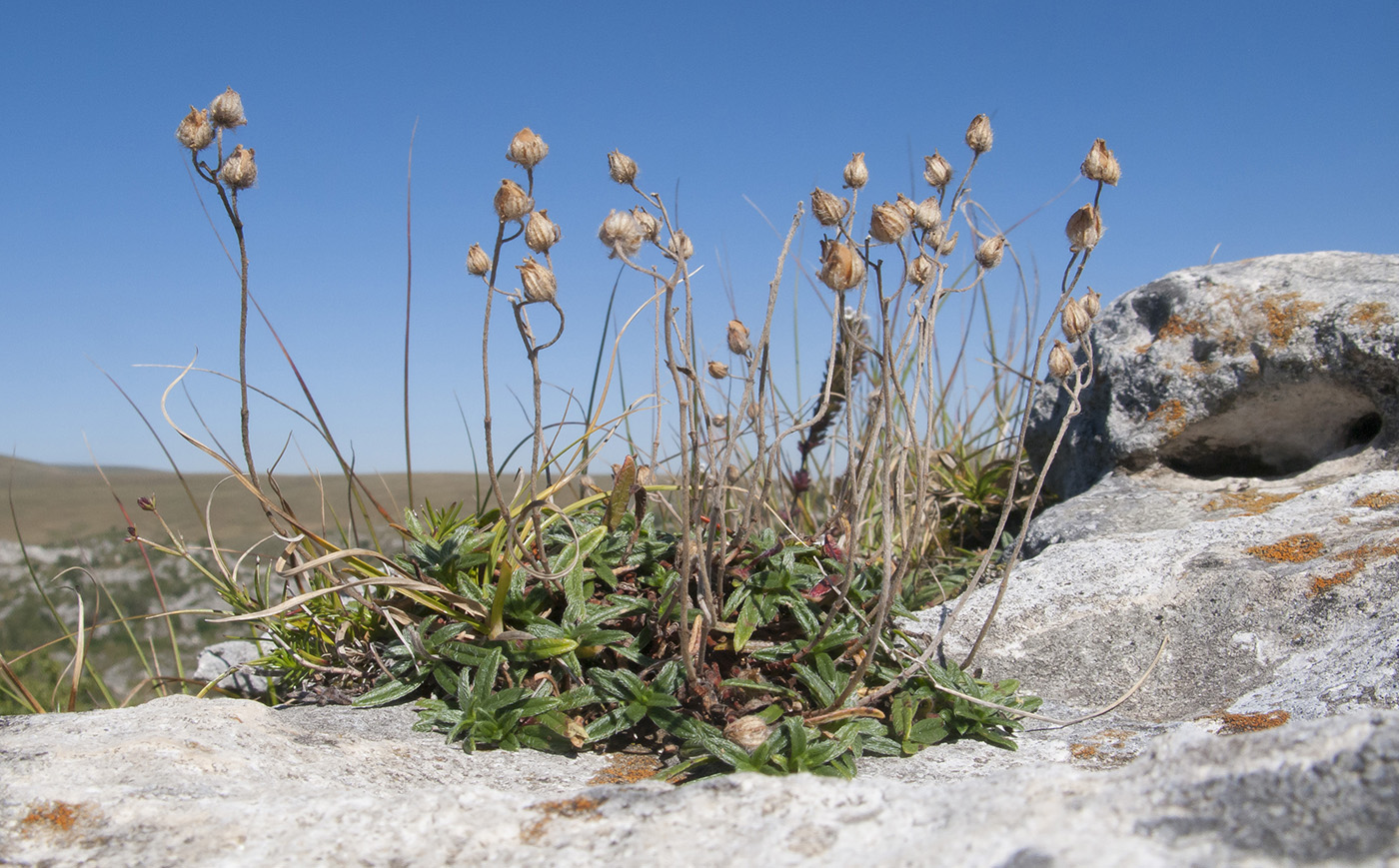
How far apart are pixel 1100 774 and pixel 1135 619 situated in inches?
63.5

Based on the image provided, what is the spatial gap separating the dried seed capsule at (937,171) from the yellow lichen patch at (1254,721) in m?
1.44

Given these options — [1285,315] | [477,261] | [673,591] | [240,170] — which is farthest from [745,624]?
[1285,315]

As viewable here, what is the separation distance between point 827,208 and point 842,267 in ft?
1.02

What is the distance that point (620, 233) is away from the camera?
1.82m

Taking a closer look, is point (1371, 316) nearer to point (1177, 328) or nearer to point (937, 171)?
point (1177, 328)

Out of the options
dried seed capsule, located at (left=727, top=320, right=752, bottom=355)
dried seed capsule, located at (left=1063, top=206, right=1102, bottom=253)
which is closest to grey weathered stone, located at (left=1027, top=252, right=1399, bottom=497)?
dried seed capsule, located at (left=1063, top=206, right=1102, bottom=253)

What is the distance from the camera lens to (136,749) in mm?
1605

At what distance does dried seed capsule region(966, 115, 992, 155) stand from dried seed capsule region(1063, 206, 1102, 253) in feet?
1.08

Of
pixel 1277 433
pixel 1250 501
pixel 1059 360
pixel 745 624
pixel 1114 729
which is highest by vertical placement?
pixel 1059 360

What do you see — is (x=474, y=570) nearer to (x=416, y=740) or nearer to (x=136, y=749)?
(x=416, y=740)

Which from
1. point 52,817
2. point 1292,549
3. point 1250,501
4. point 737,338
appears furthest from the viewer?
point 1250,501

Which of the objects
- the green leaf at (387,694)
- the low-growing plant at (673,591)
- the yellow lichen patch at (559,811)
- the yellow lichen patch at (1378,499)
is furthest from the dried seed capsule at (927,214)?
the yellow lichen patch at (1378,499)

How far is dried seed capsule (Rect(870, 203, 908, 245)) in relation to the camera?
1.80 metres

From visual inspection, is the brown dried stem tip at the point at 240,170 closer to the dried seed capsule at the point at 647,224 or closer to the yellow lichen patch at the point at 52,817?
the dried seed capsule at the point at 647,224
